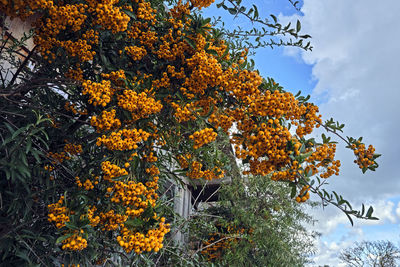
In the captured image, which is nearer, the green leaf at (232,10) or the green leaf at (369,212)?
the green leaf at (369,212)

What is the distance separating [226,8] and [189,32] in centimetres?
42

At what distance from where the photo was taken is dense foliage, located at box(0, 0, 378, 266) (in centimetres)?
154

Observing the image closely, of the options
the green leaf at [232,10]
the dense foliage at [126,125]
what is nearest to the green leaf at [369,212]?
the dense foliage at [126,125]

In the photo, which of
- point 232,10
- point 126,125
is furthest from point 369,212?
point 232,10

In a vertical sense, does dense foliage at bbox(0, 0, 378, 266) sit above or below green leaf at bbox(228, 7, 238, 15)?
below

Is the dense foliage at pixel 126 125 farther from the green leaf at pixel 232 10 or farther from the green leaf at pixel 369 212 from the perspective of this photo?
the green leaf at pixel 232 10

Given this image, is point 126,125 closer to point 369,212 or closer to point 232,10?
point 232,10

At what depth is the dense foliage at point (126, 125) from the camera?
1542 mm

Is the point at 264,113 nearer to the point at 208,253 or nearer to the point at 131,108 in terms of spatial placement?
the point at 131,108

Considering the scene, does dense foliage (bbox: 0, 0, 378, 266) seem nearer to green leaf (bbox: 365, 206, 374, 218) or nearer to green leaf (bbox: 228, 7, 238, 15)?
green leaf (bbox: 365, 206, 374, 218)

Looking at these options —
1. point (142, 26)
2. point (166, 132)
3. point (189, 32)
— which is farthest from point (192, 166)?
point (142, 26)

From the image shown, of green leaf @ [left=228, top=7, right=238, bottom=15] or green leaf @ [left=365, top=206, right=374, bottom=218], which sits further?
green leaf @ [left=228, top=7, right=238, bottom=15]

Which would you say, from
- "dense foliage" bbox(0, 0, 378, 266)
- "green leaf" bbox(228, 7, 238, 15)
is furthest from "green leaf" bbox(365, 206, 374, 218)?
"green leaf" bbox(228, 7, 238, 15)

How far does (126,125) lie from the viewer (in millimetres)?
1773
